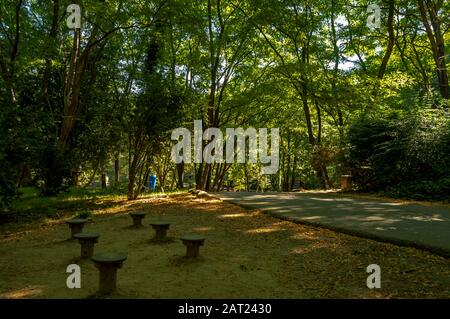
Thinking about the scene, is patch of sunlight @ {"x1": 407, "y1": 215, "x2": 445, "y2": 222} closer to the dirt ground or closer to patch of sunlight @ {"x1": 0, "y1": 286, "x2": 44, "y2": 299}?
the dirt ground

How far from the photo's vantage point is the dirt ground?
4230mm

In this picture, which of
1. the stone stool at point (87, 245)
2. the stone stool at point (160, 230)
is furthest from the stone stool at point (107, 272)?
the stone stool at point (160, 230)

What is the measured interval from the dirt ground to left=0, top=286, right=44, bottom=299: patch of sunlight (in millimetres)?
12

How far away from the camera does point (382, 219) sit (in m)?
7.20

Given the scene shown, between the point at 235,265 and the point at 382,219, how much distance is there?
361cm

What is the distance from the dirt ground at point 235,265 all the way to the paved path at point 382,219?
0.22 meters

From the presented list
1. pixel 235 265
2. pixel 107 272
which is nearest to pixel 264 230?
pixel 235 265

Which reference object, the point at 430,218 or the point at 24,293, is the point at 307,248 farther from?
the point at 24,293

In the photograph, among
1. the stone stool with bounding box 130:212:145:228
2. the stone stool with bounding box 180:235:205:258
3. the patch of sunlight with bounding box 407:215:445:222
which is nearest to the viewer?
the stone stool with bounding box 180:235:205:258

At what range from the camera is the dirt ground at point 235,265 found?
423 cm

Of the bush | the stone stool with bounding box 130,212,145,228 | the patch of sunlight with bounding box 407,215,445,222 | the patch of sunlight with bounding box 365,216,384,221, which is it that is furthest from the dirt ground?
the bush

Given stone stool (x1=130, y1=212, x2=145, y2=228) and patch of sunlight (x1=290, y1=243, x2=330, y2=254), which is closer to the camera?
patch of sunlight (x1=290, y1=243, x2=330, y2=254)

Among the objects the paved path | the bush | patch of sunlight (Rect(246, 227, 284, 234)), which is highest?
the bush

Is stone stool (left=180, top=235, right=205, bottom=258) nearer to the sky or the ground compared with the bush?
nearer to the ground
